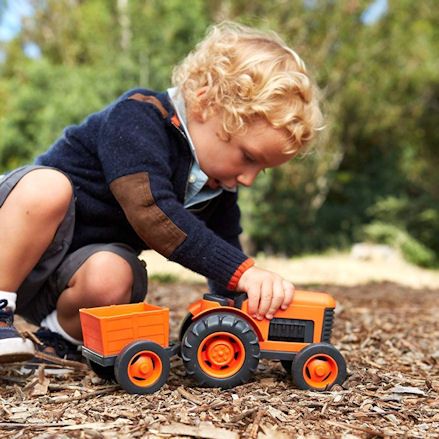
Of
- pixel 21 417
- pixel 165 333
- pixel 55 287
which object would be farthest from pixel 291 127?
pixel 21 417

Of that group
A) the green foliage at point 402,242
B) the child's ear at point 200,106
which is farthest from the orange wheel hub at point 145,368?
the green foliage at point 402,242

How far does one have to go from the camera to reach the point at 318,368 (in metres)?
2.08

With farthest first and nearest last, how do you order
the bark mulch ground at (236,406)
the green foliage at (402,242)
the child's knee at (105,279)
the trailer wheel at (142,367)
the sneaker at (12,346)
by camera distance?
the green foliage at (402,242)
the child's knee at (105,279)
the sneaker at (12,346)
the trailer wheel at (142,367)
the bark mulch ground at (236,406)

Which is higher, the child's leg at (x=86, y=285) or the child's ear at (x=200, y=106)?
the child's ear at (x=200, y=106)

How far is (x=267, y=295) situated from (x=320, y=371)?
1.02 ft

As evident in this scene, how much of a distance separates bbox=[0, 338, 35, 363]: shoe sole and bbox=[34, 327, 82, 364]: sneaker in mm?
344

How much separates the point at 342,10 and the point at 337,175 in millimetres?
4143

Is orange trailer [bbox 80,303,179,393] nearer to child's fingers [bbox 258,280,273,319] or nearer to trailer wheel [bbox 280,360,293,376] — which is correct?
child's fingers [bbox 258,280,273,319]

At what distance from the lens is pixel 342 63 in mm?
15641

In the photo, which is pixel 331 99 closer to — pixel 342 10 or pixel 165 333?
pixel 342 10

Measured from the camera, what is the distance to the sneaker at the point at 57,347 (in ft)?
8.03

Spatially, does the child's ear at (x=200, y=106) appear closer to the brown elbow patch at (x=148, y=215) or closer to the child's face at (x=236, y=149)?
the child's face at (x=236, y=149)

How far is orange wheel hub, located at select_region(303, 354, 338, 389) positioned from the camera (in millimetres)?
2084

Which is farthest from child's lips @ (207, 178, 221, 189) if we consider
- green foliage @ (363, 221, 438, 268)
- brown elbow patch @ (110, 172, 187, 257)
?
green foliage @ (363, 221, 438, 268)
